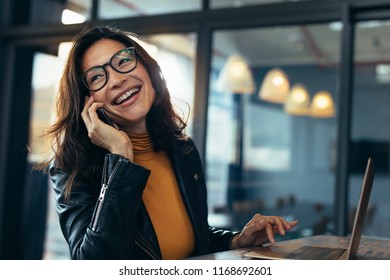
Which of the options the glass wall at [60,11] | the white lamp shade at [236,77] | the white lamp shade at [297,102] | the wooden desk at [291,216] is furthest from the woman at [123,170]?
the white lamp shade at [297,102]

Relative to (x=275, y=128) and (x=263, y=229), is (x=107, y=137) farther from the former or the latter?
(x=275, y=128)

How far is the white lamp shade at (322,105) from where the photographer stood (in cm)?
507

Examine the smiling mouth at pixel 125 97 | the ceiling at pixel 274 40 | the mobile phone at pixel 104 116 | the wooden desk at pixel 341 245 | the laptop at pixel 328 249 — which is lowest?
the wooden desk at pixel 341 245

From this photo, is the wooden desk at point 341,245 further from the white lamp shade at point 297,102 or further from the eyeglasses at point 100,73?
the white lamp shade at point 297,102

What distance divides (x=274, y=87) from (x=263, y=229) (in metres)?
3.85

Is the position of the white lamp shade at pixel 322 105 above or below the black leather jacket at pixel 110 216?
above

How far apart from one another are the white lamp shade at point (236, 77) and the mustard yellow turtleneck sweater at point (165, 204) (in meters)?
2.56

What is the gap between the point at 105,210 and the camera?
118 centimetres

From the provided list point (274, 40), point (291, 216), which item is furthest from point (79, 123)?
point (291, 216)

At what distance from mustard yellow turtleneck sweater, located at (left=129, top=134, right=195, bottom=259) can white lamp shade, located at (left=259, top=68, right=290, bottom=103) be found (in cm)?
368
